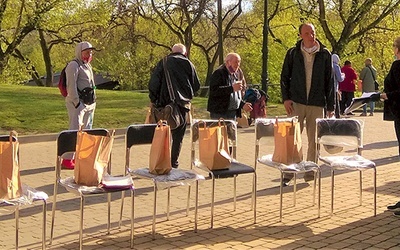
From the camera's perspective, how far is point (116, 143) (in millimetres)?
12992

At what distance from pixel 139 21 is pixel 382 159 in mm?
27364

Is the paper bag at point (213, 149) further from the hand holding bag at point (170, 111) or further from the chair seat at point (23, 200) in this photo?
the chair seat at point (23, 200)

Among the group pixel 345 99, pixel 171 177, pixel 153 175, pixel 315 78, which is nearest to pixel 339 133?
pixel 315 78

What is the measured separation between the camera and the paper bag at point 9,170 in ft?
16.8

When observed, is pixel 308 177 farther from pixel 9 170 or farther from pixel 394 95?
pixel 9 170

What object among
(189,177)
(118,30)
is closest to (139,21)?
(118,30)

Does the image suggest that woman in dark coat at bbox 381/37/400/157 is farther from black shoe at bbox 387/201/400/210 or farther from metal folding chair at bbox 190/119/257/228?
metal folding chair at bbox 190/119/257/228

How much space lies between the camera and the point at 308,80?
27.4ft

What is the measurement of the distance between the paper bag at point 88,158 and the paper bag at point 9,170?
1.98ft

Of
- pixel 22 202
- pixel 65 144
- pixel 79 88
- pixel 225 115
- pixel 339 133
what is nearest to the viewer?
pixel 22 202

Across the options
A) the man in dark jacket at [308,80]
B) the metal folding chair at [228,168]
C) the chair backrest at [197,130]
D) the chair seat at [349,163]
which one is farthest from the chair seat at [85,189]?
the man in dark jacket at [308,80]

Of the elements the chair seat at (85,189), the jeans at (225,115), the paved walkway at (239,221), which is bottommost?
the paved walkway at (239,221)

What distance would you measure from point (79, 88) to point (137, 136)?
318 cm

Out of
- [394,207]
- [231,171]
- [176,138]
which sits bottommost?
[394,207]
